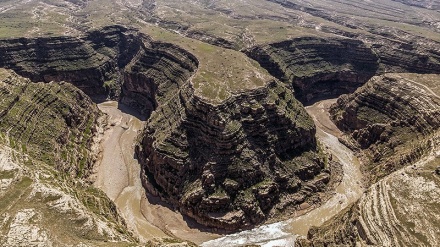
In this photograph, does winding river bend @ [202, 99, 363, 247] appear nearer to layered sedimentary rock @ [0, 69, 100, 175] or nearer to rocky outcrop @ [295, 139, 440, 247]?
rocky outcrop @ [295, 139, 440, 247]

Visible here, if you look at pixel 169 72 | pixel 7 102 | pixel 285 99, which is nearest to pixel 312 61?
pixel 285 99

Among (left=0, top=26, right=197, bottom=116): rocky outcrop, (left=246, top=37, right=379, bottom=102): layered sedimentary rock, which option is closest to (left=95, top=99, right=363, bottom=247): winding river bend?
(left=0, top=26, right=197, bottom=116): rocky outcrop

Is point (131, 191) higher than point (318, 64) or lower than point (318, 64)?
lower

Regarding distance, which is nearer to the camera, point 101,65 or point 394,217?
point 394,217

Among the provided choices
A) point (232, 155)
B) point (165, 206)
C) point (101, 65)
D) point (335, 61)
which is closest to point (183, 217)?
point (165, 206)

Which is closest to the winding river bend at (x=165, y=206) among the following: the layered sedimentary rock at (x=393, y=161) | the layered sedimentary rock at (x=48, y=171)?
the layered sedimentary rock at (x=393, y=161)

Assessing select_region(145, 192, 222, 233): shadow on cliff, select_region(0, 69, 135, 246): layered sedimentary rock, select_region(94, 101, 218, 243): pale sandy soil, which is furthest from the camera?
select_region(145, 192, 222, 233): shadow on cliff

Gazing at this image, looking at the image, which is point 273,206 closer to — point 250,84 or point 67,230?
point 250,84

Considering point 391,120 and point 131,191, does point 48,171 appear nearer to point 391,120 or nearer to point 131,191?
point 131,191
